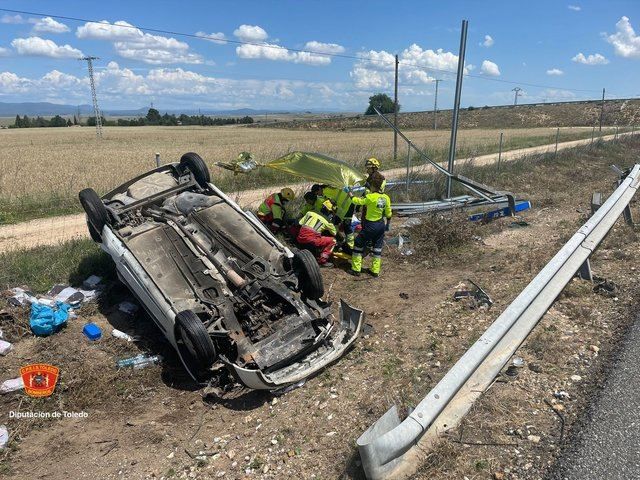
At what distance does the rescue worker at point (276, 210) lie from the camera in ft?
29.0

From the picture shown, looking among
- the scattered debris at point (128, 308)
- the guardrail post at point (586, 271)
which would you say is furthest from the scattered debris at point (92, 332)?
the guardrail post at point (586, 271)

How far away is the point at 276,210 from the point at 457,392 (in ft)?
20.7

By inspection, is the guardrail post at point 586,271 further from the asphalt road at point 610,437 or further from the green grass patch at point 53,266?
the green grass patch at point 53,266

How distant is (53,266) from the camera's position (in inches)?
270

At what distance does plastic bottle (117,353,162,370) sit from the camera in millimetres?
5042

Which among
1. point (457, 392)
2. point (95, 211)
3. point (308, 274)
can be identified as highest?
point (95, 211)

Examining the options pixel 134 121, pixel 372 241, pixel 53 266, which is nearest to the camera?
pixel 53 266

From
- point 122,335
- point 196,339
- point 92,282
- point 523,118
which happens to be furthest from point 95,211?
point 523,118

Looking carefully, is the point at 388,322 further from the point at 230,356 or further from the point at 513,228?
the point at 513,228

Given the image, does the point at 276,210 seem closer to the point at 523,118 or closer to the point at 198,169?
the point at 198,169

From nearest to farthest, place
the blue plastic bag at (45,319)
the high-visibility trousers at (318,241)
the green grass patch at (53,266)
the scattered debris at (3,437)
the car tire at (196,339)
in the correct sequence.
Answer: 1. the scattered debris at (3,437)
2. the car tire at (196,339)
3. the blue plastic bag at (45,319)
4. the green grass patch at (53,266)
5. the high-visibility trousers at (318,241)

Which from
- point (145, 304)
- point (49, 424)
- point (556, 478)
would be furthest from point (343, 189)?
point (556, 478)

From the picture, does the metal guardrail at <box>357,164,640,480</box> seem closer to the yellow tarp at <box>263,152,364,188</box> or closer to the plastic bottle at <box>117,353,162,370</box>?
the plastic bottle at <box>117,353,162,370</box>

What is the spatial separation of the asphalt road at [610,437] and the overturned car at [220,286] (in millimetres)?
2286
